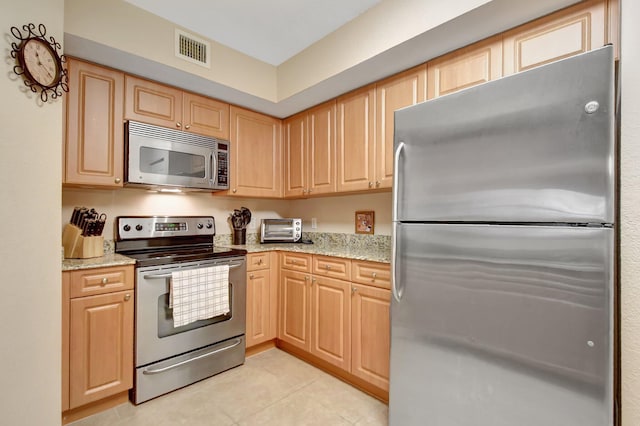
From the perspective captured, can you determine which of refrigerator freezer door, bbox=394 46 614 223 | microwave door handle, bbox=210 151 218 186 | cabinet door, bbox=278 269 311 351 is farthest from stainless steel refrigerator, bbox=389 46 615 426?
microwave door handle, bbox=210 151 218 186

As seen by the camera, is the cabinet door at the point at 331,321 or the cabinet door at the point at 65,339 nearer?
the cabinet door at the point at 65,339

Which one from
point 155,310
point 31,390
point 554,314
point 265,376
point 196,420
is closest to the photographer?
point 554,314

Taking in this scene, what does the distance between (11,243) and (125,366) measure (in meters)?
0.99

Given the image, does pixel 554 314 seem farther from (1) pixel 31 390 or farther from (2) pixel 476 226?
(1) pixel 31 390

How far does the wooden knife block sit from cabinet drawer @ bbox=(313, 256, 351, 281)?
1508mm

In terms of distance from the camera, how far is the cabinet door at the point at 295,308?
7.88 feet

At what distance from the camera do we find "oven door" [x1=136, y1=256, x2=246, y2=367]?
1892 millimetres

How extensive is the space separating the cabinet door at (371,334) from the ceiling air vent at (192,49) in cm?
193

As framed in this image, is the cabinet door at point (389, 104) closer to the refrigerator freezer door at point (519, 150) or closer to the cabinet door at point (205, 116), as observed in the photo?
the refrigerator freezer door at point (519, 150)

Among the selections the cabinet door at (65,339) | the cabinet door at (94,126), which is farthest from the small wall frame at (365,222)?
the cabinet door at (65,339)

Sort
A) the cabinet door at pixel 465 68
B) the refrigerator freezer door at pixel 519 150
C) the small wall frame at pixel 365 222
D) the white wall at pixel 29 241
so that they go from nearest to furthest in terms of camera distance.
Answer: the refrigerator freezer door at pixel 519 150 < the white wall at pixel 29 241 < the cabinet door at pixel 465 68 < the small wall frame at pixel 365 222

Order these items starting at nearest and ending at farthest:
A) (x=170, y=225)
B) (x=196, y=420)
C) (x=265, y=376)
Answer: (x=196, y=420)
(x=265, y=376)
(x=170, y=225)

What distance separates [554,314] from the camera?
3.62ft

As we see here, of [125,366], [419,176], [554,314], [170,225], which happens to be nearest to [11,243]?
[125,366]
